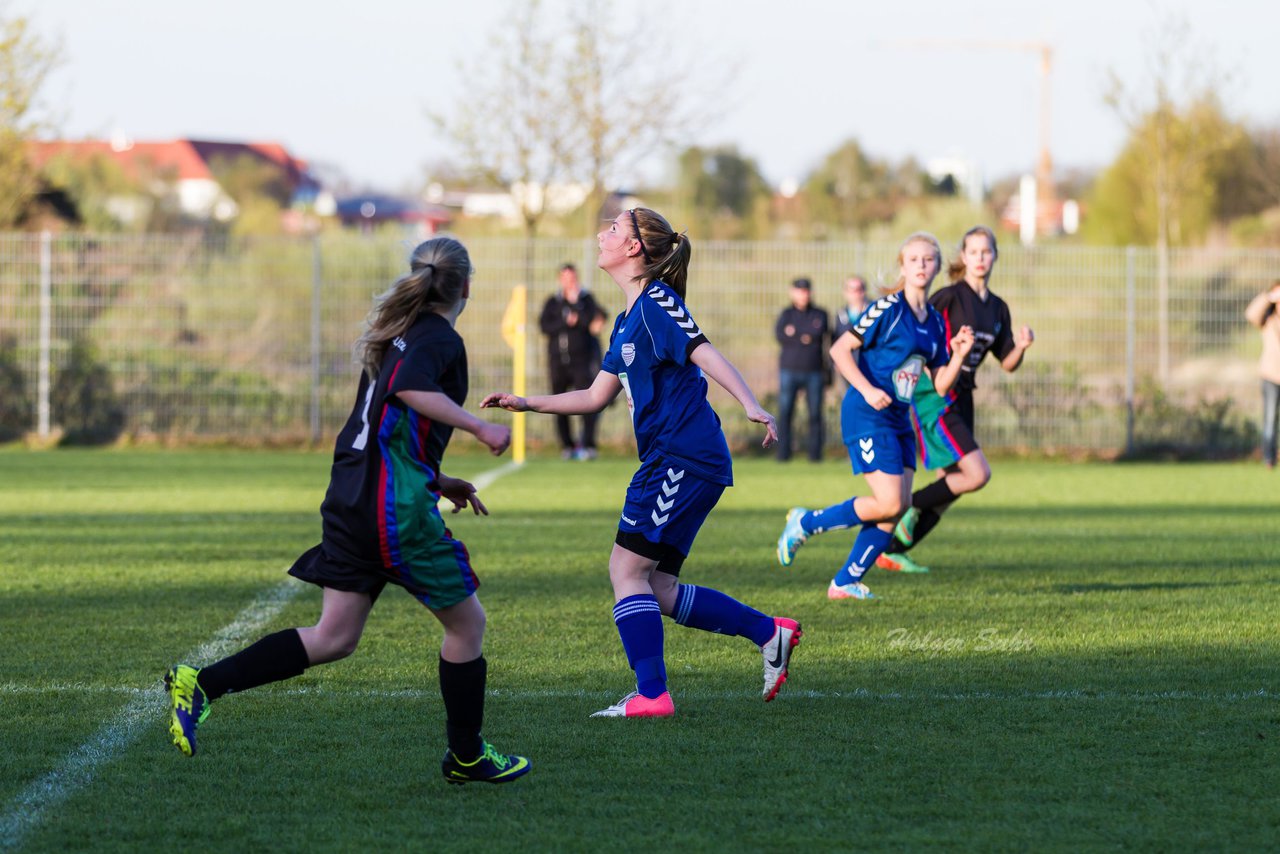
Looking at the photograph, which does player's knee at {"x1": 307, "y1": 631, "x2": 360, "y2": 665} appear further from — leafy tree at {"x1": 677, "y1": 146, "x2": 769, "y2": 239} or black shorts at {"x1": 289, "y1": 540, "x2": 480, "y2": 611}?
leafy tree at {"x1": 677, "y1": 146, "x2": 769, "y2": 239}

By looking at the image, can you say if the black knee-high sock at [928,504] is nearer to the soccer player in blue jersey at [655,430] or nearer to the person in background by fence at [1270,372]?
the soccer player in blue jersey at [655,430]

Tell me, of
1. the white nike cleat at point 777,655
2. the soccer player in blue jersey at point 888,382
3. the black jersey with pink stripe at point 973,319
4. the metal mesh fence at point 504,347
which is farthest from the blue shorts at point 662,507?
the metal mesh fence at point 504,347

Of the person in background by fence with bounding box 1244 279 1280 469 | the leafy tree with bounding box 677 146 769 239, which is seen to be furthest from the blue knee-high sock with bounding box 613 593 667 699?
the leafy tree with bounding box 677 146 769 239

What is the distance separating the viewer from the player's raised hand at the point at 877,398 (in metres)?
7.37

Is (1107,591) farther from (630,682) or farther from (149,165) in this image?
(149,165)

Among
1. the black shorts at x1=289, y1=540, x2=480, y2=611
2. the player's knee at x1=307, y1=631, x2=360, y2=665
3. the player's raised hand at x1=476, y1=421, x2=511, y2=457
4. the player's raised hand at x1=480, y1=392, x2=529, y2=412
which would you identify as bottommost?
the player's knee at x1=307, y1=631, x2=360, y2=665

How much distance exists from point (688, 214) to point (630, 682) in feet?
138

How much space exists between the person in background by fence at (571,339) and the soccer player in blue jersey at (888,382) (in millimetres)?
10527

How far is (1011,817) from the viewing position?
4.17 m

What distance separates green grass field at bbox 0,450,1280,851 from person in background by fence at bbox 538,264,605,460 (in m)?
7.93

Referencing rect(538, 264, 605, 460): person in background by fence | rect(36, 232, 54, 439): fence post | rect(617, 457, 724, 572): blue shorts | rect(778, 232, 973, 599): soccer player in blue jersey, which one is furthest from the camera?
rect(36, 232, 54, 439): fence post

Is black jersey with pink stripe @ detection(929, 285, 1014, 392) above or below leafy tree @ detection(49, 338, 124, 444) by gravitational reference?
above

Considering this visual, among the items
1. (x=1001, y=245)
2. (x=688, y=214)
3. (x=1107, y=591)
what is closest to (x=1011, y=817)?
(x=1107, y=591)

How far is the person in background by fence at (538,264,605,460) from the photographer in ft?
60.5
